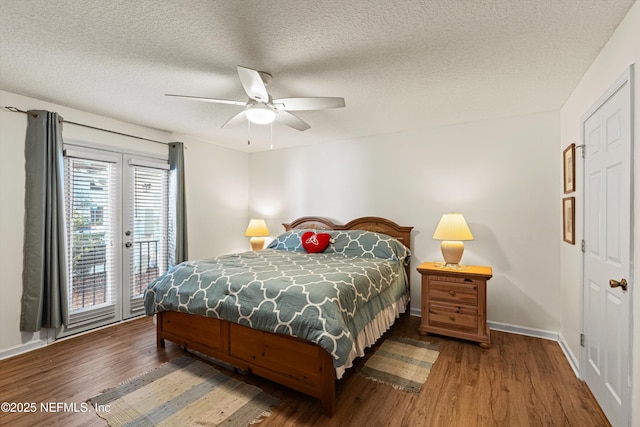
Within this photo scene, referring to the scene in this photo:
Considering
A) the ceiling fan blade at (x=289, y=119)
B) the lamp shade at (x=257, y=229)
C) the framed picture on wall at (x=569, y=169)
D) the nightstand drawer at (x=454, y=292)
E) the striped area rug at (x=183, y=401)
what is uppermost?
the ceiling fan blade at (x=289, y=119)

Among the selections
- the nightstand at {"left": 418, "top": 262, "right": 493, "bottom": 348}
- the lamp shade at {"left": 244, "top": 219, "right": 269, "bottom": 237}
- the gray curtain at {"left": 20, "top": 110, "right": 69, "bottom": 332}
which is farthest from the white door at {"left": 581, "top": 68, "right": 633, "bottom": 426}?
the gray curtain at {"left": 20, "top": 110, "right": 69, "bottom": 332}

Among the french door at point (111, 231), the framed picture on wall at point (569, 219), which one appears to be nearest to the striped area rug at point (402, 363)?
the framed picture on wall at point (569, 219)

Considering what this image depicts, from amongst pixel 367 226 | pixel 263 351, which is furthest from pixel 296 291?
pixel 367 226

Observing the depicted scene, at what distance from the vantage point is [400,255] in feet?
11.5

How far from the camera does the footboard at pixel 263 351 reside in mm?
1942

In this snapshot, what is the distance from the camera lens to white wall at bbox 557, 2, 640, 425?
4.93 feet

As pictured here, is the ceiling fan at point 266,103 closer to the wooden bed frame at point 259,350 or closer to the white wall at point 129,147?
the wooden bed frame at point 259,350

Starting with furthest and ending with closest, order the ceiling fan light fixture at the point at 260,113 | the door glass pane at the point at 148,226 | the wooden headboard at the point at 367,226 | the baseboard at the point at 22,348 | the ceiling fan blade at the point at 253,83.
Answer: the wooden headboard at the point at 367,226 < the door glass pane at the point at 148,226 < the baseboard at the point at 22,348 < the ceiling fan light fixture at the point at 260,113 < the ceiling fan blade at the point at 253,83

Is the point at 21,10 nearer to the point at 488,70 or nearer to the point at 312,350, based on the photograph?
the point at 312,350

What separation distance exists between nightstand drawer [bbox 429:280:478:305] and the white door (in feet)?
2.90

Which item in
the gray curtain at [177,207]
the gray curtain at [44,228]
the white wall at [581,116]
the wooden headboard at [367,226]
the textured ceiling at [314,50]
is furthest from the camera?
the gray curtain at [177,207]

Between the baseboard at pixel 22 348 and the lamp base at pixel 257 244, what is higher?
the lamp base at pixel 257 244

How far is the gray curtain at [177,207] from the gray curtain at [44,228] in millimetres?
1190

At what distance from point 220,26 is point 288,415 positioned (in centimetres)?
249
